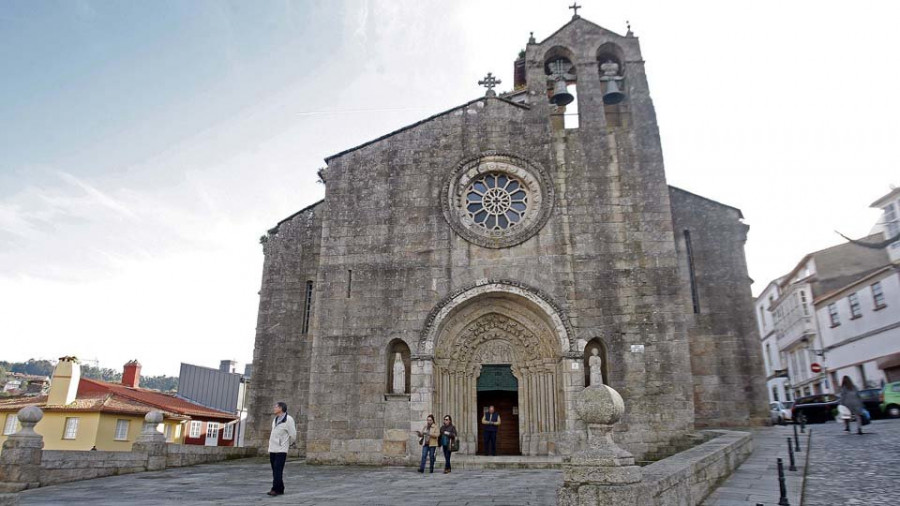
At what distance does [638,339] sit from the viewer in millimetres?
14211

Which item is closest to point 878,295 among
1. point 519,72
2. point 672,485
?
point 519,72

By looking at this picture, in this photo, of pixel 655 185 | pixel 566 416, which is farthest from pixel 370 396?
pixel 655 185

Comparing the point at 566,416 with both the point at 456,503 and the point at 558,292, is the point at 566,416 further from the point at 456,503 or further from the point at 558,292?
the point at 456,503

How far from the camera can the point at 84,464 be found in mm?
10594

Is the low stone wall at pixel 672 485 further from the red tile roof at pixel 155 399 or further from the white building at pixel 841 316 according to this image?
the red tile roof at pixel 155 399

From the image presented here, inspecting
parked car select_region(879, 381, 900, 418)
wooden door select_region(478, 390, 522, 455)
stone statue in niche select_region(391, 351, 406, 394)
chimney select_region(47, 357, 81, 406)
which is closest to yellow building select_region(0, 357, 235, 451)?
chimney select_region(47, 357, 81, 406)

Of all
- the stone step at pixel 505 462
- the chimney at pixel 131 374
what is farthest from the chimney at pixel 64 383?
the stone step at pixel 505 462

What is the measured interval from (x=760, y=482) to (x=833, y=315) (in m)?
26.4

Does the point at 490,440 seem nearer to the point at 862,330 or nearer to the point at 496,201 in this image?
the point at 496,201

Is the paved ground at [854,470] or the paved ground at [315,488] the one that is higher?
the paved ground at [854,470]

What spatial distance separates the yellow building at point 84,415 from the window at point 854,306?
30017 mm

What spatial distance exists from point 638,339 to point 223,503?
32.9ft

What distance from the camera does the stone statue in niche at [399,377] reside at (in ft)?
47.9

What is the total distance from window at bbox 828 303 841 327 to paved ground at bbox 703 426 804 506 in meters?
20.9
